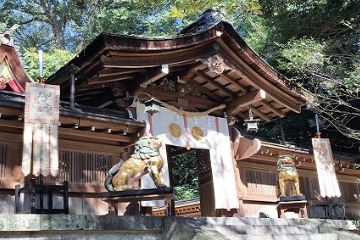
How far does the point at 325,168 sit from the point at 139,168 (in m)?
6.97

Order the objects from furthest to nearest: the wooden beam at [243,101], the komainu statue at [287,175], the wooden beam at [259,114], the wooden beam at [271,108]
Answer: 1. the wooden beam at [259,114]
2. the wooden beam at [271,108]
3. the wooden beam at [243,101]
4. the komainu statue at [287,175]

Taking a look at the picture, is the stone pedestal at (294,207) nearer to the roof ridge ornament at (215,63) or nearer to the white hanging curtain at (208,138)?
the white hanging curtain at (208,138)

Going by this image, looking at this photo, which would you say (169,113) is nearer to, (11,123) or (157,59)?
(157,59)

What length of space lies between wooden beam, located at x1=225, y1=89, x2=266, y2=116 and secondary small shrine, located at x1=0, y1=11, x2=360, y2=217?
31 millimetres

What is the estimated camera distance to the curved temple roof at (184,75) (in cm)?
891

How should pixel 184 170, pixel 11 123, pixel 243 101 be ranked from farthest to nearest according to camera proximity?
pixel 184 170, pixel 243 101, pixel 11 123

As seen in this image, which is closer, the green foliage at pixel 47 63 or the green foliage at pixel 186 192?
the green foliage at pixel 47 63

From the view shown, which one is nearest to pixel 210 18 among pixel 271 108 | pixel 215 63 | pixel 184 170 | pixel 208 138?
pixel 215 63

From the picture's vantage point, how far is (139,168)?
25.2 ft

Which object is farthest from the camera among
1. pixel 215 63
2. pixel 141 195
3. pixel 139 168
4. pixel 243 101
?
pixel 243 101

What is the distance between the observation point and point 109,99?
404 inches

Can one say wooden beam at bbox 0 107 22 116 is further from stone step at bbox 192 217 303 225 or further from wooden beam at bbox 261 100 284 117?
wooden beam at bbox 261 100 284 117

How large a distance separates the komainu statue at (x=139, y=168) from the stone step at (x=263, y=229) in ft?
4.41

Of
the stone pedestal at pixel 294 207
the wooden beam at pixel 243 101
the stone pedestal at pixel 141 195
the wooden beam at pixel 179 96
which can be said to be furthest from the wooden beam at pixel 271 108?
the stone pedestal at pixel 141 195
